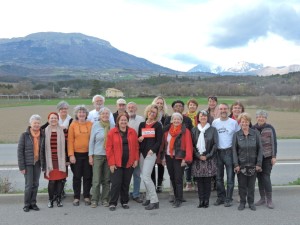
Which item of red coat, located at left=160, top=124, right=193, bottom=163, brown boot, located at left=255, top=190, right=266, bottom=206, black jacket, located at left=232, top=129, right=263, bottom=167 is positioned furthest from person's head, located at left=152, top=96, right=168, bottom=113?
brown boot, located at left=255, top=190, right=266, bottom=206

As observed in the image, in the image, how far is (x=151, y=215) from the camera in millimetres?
5664

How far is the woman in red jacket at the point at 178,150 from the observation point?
611 cm

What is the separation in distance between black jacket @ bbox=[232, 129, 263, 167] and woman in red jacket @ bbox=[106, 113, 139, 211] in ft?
5.56

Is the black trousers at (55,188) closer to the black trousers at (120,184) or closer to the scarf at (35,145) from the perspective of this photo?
the scarf at (35,145)

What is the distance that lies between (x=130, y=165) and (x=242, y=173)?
1.88 metres

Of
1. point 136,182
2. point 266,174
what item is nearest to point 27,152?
point 136,182

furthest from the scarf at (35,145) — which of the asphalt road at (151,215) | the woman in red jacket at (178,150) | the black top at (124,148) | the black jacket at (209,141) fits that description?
the black jacket at (209,141)

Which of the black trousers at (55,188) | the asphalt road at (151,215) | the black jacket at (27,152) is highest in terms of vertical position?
the black jacket at (27,152)

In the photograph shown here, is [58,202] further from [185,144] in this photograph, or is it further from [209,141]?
[209,141]

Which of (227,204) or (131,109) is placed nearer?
(227,204)

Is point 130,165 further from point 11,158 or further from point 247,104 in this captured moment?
point 247,104

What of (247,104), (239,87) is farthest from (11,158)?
(239,87)

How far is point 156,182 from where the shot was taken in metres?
6.98

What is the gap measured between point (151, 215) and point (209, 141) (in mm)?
1568
